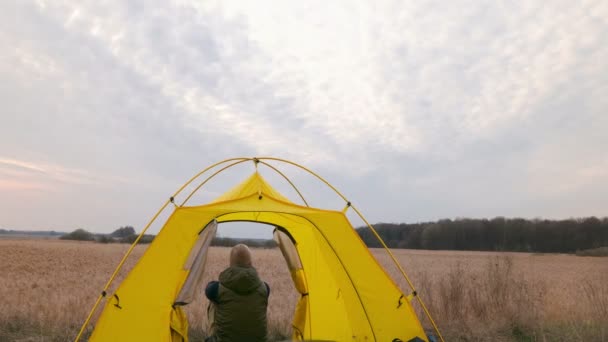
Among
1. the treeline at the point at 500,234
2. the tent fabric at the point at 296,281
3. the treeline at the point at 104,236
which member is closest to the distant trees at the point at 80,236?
the treeline at the point at 104,236

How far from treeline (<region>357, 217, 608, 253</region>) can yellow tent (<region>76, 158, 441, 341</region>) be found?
3943 cm

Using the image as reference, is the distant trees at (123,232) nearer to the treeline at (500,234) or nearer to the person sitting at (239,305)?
the treeline at (500,234)

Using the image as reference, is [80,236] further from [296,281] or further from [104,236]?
[296,281]

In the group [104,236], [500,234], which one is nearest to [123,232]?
[104,236]

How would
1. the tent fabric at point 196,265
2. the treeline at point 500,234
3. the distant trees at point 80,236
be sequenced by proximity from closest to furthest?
1. the tent fabric at point 196,265
2. the treeline at point 500,234
3. the distant trees at point 80,236

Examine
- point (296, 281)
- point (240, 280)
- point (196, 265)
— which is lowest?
point (296, 281)

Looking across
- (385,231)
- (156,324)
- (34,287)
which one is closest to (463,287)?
(156,324)

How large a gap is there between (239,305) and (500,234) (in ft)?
167

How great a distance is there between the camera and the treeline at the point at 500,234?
50.8m

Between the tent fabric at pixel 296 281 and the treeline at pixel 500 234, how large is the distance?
38.9m

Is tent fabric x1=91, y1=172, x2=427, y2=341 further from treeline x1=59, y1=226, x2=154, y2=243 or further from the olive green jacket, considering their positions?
treeline x1=59, y1=226, x2=154, y2=243

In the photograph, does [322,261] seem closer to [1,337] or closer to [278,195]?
[278,195]

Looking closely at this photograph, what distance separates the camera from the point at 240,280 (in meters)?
4.96

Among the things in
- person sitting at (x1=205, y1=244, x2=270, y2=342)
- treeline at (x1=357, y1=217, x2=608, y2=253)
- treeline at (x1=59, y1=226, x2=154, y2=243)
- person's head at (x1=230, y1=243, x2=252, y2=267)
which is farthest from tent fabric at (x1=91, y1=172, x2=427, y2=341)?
treeline at (x1=59, y1=226, x2=154, y2=243)
